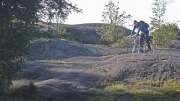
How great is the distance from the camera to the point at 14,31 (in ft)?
35.7

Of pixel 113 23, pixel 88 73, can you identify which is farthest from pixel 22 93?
pixel 113 23

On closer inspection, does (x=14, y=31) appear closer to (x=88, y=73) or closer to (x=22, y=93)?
(x=22, y=93)

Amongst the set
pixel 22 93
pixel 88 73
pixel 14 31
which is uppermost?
pixel 14 31

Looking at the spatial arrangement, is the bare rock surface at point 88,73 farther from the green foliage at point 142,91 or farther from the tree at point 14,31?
the tree at point 14,31

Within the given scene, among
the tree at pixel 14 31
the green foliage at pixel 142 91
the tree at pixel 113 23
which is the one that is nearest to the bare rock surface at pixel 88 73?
the green foliage at pixel 142 91

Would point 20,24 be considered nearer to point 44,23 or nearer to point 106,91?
point 44,23

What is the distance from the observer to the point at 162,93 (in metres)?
12.0

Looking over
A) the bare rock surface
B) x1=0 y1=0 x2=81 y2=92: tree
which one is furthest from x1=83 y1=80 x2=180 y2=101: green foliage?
x1=0 y1=0 x2=81 y2=92: tree

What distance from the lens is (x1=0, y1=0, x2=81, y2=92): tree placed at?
10.7 metres

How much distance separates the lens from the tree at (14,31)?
10.7 metres

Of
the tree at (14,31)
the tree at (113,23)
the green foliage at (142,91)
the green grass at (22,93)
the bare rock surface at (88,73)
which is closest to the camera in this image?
the tree at (14,31)

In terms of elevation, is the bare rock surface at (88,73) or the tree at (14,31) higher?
the tree at (14,31)

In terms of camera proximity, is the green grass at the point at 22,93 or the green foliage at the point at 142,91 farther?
the green grass at the point at 22,93

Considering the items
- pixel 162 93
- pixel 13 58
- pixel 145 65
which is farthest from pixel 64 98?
pixel 145 65
